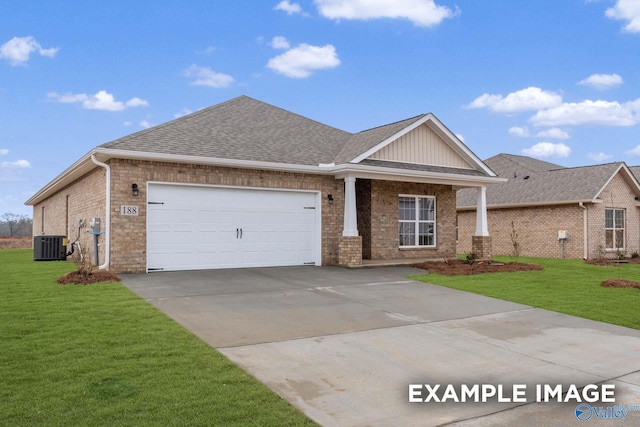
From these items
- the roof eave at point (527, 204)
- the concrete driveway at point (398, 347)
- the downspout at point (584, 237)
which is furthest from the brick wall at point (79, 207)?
the downspout at point (584, 237)

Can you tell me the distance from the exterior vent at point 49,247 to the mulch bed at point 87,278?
7692mm

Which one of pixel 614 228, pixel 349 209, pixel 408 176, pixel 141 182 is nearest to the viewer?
pixel 141 182

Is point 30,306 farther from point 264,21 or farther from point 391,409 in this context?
point 264,21

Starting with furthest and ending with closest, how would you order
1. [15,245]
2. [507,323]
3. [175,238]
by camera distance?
[15,245], [175,238], [507,323]

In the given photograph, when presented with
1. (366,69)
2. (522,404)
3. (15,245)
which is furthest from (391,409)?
(15,245)

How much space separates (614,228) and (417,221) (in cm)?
1122

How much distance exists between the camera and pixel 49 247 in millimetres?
17828

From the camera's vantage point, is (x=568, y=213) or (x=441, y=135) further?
(x=568, y=213)

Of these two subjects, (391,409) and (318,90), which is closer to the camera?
(391,409)

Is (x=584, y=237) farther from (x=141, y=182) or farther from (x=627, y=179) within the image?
(x=141, y=182)

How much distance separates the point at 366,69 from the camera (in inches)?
806

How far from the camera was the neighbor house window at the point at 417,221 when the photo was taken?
17719 millimetres

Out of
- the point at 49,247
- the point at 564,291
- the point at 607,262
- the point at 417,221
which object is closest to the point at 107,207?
the point at 49,247

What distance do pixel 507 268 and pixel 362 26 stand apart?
10255 millimetres
